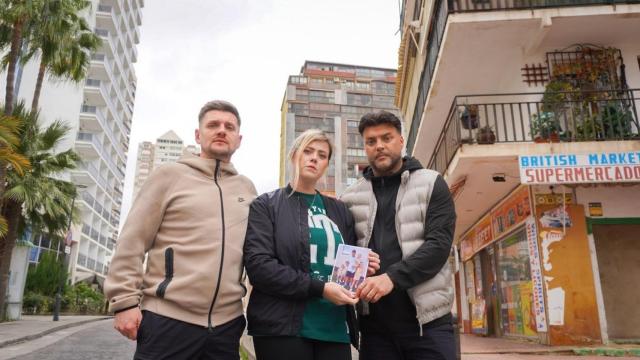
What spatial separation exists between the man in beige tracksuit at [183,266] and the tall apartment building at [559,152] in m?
6.80

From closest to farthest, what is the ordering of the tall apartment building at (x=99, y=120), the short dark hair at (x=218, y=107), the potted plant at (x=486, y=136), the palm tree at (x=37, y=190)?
the short dark hair at (x=218, y=107), the potted plant at (x=486, y=136), the palm tree at (x=37, y=190), the tall apartment building at (x=99, y=120)

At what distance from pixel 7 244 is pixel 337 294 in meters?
17.1

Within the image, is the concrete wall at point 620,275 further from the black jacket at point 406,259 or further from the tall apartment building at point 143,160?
the tall apartment building at point 143,160

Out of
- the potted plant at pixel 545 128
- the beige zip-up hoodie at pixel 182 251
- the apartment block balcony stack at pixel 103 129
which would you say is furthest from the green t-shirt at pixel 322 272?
the apartment block balcony stack at pixel 103 129

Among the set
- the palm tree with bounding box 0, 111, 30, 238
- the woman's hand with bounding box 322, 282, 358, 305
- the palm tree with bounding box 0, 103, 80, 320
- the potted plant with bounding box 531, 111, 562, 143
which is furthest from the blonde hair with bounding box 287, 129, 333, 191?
the palm tree with bounding box 0, 103, 80, 320

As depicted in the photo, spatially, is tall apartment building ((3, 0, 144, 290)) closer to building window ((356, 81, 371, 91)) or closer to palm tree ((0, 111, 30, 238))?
palm tree ((0, 111, 30, 238))

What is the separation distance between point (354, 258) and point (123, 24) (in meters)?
62.7

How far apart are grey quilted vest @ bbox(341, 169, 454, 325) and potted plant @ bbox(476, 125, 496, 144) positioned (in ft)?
21.8

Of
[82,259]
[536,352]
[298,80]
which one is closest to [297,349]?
[536,352]

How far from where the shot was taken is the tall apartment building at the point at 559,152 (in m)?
8.53

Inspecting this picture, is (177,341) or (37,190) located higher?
(37,190)

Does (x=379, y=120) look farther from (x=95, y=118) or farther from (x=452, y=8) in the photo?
(x=95, y=118)

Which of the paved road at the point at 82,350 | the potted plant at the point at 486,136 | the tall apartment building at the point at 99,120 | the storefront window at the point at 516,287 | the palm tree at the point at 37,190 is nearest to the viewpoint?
the paved road at the point at 82,350

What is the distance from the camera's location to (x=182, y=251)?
2457 millimetres
